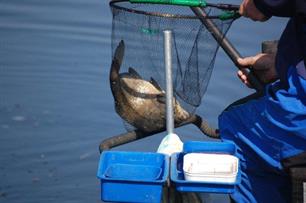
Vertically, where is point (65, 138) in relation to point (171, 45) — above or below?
below

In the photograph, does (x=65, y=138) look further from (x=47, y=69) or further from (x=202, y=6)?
(x=202, y=6)

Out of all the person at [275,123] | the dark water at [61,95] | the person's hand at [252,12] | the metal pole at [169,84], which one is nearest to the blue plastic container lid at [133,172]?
the person at [275,123]

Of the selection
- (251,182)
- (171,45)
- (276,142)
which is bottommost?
(251,182)

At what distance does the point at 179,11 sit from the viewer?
3266 mm

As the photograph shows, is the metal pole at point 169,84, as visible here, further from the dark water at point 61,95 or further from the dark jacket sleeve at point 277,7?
the dark water at point 61,95

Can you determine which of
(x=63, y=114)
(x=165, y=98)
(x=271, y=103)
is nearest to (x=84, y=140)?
(x=63, y=114)

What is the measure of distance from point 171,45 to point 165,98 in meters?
0.28

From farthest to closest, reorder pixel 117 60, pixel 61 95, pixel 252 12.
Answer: pixel 61 95 → pixel 117 60 → pixel 252 12

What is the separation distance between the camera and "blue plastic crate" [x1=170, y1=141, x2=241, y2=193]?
246 cm

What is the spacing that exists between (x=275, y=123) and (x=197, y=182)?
406 mm

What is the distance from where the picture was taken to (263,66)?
120 inches

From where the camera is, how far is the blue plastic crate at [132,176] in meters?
2.44

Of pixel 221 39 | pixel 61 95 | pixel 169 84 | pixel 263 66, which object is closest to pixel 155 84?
pixel 169 84

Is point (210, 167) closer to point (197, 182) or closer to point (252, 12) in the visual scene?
point (197, 182)
